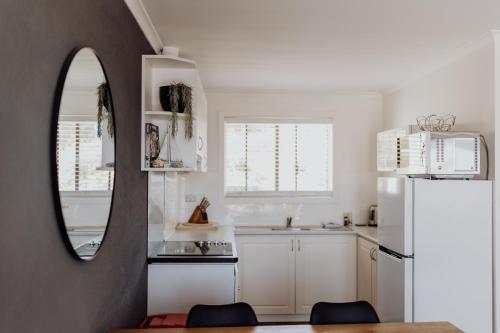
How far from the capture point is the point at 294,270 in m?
4.22

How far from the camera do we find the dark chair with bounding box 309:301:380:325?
191 centimetres

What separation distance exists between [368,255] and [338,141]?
55.8 inches

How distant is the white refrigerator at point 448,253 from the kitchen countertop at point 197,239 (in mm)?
1258

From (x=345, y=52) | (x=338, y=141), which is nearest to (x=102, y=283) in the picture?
(x=345, y=52)

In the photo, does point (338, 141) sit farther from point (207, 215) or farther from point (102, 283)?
point (102, 283)

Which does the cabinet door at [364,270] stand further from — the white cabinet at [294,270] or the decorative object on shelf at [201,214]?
the decorative object on shelf at [201,214]

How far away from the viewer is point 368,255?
12.7 ft

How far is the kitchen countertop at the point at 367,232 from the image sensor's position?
368 cm

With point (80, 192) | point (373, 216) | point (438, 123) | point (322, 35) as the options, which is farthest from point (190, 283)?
point (373, 216)

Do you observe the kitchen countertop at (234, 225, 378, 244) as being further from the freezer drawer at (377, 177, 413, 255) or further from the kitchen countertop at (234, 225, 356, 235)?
the freezer drawer at (377, 177, 413, 255)

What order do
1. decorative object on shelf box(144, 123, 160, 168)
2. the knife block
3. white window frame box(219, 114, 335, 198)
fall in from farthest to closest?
white window frame box(219, 114, 335, 198)
the knife block
decorative object on shelf box(144, 123, 160, 168)

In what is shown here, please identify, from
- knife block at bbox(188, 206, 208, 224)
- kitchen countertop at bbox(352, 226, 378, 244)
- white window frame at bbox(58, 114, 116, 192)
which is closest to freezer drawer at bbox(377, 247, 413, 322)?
kitchen countertop at bbox(352, 226, 378, 244)

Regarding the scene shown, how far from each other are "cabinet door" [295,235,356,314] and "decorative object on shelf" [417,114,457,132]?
1.46 m

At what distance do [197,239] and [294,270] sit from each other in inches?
51.6
